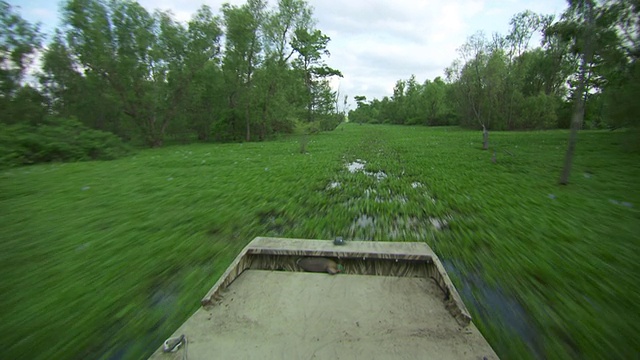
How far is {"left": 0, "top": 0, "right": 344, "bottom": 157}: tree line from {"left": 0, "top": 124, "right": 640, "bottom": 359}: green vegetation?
44.9 feet

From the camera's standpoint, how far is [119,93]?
20500mm

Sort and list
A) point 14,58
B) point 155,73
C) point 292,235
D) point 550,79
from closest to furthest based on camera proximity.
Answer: point 292,235 < point 14,58 < point 155,73 < point 550,79

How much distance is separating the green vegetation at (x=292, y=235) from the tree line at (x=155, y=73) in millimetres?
13689

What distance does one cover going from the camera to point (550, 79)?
32906 mm

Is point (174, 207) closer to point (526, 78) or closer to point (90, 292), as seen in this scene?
point (90, 292)

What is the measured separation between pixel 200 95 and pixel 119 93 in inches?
267

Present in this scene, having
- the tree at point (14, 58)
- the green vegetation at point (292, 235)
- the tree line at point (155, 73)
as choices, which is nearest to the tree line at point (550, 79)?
the green vegetation at point (292, 235)

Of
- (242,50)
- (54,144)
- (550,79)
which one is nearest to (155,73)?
(242,50)

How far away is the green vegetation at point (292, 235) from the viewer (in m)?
2.06

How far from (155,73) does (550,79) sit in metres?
45.0

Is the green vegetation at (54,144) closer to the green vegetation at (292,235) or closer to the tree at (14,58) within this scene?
the tree at (14,58)

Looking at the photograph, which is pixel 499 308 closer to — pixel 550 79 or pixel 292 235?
pixel 292 235

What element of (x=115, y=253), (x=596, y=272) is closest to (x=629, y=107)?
(x=596, y=272)

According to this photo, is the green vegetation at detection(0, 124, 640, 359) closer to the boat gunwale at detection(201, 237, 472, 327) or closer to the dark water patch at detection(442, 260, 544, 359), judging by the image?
the dark water patch at detection(442, 260, 544, 359)
